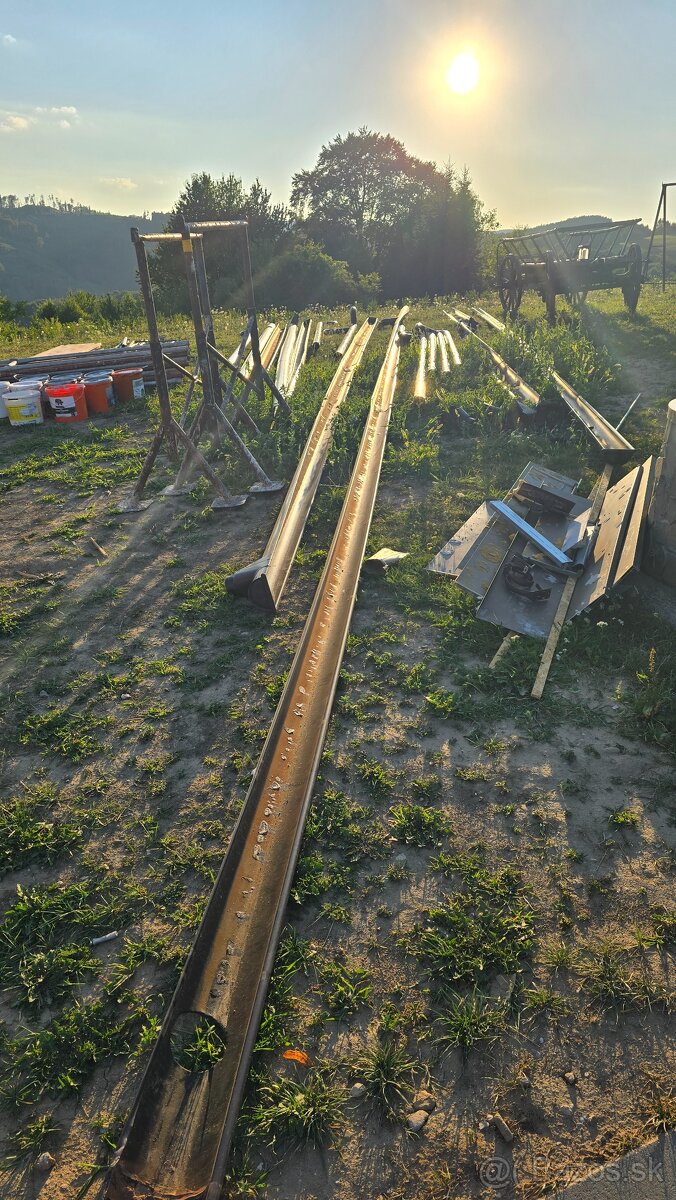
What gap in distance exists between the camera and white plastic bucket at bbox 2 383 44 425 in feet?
32.3

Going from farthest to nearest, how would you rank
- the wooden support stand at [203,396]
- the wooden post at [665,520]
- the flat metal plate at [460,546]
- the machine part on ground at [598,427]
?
1. the machine part on ground at [598,427]
2. the wooden support stand at [203,396]
3. the flat metal plate at [460,546]
4. the wooden post at [665,520]

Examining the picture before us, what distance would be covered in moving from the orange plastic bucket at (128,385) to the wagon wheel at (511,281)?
8.74 m

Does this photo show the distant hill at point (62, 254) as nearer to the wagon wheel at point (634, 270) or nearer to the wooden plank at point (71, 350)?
the wooden plank at point (71, 350)

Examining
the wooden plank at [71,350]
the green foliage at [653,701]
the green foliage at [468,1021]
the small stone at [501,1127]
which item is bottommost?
the small stone at [501,1127]

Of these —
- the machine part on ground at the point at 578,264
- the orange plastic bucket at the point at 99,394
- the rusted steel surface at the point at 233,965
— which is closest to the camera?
the rusted steel surface at the point at 233,965

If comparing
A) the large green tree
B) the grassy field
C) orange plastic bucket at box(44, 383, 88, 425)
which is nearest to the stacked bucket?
orange plastic bucket at box(44, 383, 88, 425)

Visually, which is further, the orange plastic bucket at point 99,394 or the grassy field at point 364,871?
the orange plastic bucket at point 99,394

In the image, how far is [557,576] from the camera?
17.3ft

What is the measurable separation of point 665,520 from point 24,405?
8.70 metres

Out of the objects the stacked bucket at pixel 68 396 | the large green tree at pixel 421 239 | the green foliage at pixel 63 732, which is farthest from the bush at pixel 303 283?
the green foliage at pixel 63 732

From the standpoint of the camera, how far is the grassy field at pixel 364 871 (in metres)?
2.31

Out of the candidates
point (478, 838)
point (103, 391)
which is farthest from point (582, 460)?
point (103, 391)

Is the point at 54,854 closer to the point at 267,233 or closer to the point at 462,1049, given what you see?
the point at 462,1049

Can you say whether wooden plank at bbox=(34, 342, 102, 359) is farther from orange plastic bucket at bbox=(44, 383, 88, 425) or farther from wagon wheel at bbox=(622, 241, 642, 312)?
wagon wheel at bbox=(622, 241, 642, 312)
